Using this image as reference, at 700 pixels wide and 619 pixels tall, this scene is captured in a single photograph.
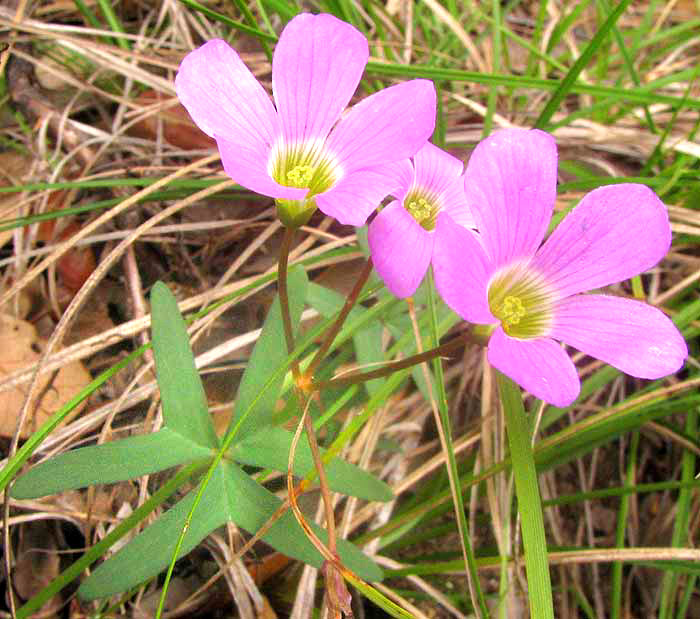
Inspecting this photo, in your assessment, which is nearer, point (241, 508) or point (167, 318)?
point (241, 508)

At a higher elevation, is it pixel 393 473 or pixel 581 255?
pixel 581 255

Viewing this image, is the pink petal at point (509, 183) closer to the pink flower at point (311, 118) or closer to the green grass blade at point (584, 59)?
the pink flower at point (311, 118)

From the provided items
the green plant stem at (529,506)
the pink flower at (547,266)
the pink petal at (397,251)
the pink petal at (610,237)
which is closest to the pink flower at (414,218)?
the pink petal at (397,251)

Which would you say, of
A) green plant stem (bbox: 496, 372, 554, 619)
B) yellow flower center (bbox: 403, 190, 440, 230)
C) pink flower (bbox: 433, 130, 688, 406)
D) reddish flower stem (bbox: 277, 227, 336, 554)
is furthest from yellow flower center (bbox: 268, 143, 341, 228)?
green plant stem (bbox: 496, 372, 554, 619)

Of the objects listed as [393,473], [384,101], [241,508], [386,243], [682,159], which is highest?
[384,101]

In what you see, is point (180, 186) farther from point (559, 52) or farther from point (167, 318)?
point (559, 52)

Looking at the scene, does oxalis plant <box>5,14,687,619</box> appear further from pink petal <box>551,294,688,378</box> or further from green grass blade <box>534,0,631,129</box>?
green grass blade <box>534,0,631,129</box>

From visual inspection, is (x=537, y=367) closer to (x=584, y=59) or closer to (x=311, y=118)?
(x=311, y=118)

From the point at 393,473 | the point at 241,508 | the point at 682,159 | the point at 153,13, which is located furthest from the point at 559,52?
the point at 241,508

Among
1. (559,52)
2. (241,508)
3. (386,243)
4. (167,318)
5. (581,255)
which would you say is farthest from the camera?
(559,52)
